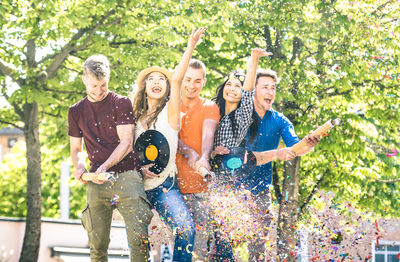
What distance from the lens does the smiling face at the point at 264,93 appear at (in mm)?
6211

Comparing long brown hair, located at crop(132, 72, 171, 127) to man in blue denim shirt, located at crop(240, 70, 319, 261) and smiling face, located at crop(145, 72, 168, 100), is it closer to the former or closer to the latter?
smiling face, located at crop(145, 72, 168, 100)

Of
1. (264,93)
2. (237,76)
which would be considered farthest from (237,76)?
(264,93)

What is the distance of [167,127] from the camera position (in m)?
5.63

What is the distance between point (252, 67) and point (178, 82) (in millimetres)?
759

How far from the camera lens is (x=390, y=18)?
1179 centimetres

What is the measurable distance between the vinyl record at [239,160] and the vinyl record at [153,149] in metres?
0.64

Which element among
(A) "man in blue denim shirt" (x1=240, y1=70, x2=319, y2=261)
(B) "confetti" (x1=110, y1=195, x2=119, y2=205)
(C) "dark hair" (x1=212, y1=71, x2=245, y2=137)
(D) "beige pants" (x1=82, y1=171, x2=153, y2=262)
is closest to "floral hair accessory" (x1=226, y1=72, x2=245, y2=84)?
(C) "dark hair" (x1=212, y1=71, x2=245, y2=137)

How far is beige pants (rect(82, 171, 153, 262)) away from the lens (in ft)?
17.3

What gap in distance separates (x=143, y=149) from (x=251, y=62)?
4.39ft

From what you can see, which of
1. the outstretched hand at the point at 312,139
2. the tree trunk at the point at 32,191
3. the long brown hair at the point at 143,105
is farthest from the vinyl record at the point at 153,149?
the tree trunk at the point at 32,191

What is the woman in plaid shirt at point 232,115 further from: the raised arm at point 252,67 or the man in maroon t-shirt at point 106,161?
the man in maroon t-shirt at point 106,161

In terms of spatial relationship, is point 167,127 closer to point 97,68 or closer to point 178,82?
point 178,82

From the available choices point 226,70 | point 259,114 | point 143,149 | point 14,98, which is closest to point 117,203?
point 143,149

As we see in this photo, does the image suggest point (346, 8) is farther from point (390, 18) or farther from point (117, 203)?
point (117, 203)
